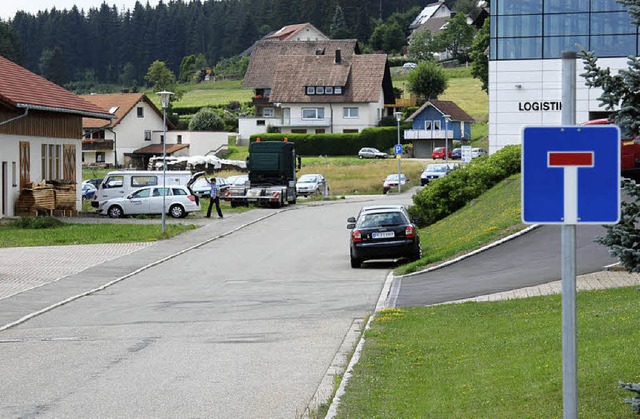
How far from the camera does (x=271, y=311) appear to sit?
20.6 m

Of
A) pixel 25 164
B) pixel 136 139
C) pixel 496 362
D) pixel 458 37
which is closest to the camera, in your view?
pixel 496 362

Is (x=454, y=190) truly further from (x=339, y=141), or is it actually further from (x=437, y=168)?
(x=339, y=141)

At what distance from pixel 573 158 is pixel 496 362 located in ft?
22.3

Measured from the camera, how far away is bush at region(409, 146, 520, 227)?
3919 cm

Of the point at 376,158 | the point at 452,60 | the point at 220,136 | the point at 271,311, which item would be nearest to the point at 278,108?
the point at 220,136

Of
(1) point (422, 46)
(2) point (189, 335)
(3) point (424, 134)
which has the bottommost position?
(2) point (189, 335)

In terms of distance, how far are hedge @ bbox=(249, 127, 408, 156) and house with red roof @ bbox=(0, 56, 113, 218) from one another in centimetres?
5319

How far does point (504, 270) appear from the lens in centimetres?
2350

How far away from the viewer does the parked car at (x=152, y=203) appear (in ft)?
154

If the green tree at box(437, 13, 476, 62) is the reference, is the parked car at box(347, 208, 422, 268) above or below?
below

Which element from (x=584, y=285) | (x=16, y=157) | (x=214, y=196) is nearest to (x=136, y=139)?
(x=214, y=196)

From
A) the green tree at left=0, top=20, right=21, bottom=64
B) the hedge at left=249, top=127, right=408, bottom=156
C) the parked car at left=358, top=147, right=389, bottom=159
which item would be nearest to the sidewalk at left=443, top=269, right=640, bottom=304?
the parked car at left=358, top=147, right=389, bottom=159

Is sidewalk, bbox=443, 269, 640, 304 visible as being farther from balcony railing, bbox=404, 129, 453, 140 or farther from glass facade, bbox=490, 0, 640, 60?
balcony railing, bbox=404, 129, 453, 140

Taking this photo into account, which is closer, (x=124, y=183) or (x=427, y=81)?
(x=124, y=183)
